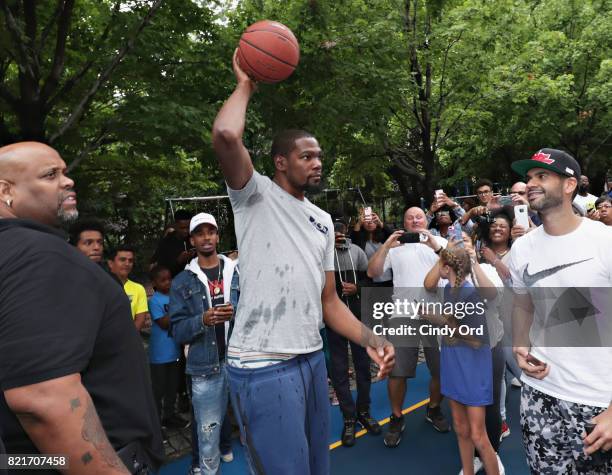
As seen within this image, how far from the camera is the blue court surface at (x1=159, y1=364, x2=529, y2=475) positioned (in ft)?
13.0

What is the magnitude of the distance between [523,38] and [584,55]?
2819mm

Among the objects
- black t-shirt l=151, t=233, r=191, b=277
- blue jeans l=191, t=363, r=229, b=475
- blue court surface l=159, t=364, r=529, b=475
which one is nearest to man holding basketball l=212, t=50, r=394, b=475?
blue jeans l=191, t=363, r=229, b=475

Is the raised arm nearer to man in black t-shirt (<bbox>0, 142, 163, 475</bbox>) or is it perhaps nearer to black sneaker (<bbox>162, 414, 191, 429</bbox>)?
man in black t-shirt (<bbox>0, 142, 163, 475</bbox>)

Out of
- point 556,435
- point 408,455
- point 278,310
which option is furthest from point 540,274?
point 408,455

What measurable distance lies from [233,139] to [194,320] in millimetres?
2152

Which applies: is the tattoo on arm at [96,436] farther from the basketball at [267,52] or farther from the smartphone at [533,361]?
the smartphone at [533,361]

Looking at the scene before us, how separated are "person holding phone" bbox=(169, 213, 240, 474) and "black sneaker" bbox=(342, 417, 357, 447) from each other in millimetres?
1456

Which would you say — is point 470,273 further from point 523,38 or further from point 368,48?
point 523,38

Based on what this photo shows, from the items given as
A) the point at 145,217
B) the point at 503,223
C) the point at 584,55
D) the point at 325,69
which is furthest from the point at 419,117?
the point at 145,217

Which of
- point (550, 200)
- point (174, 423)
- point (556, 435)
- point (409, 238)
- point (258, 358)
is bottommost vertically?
point (174, 423)

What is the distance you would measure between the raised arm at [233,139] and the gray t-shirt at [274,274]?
69mm

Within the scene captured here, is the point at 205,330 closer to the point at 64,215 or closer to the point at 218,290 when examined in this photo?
the point at 218,290

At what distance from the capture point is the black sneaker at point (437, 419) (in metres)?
4.61

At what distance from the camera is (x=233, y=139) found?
1.93 meters
